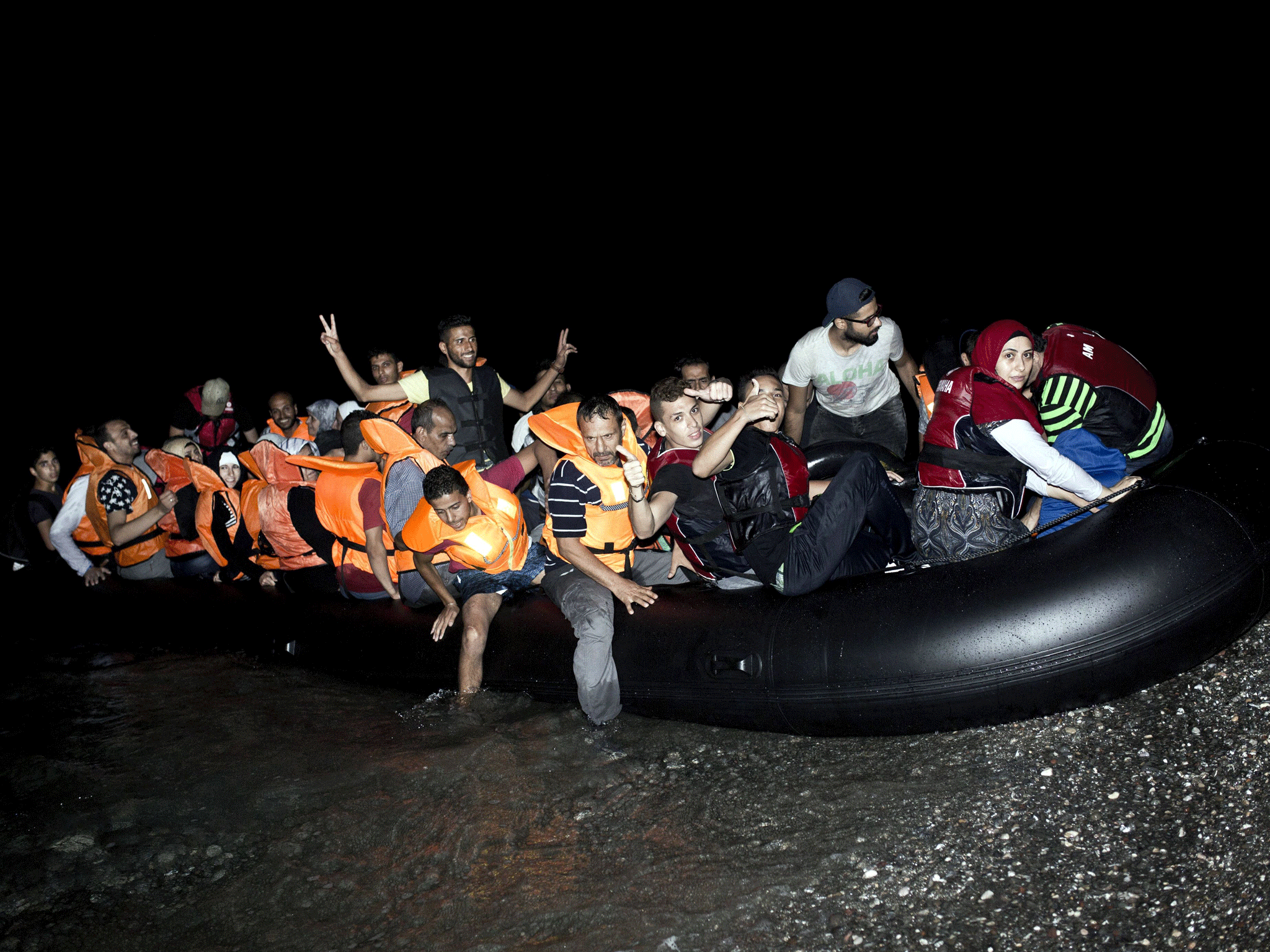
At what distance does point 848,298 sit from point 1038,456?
120 cm

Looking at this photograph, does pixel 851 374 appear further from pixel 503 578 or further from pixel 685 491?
pixel 503 578

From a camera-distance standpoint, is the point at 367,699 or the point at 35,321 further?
the point at 35,321

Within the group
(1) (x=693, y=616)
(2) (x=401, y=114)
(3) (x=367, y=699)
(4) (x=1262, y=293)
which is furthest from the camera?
(2) (x=401, y=114)

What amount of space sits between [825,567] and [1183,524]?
0.96m

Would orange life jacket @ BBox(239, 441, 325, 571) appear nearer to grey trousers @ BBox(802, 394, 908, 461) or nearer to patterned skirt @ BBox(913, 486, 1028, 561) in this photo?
grey trousers @ BBox(802, 394, 908, 461)

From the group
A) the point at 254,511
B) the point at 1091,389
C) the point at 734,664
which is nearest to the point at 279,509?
the point at 254,511

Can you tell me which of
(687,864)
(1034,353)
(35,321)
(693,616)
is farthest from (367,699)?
(35,321)

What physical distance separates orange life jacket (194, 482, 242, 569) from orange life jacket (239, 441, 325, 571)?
0.81ft

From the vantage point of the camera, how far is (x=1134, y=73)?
1137cm

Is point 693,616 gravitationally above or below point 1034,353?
below

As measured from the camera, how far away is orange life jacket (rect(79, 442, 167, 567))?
16.1 feet

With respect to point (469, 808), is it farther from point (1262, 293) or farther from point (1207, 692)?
point (1262, 293)

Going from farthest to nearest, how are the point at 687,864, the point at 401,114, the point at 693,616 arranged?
1. the point at 401,114
2. the point at 693,616
3. the point at 687,864

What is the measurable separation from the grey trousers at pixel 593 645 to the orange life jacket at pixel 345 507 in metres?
1.00
